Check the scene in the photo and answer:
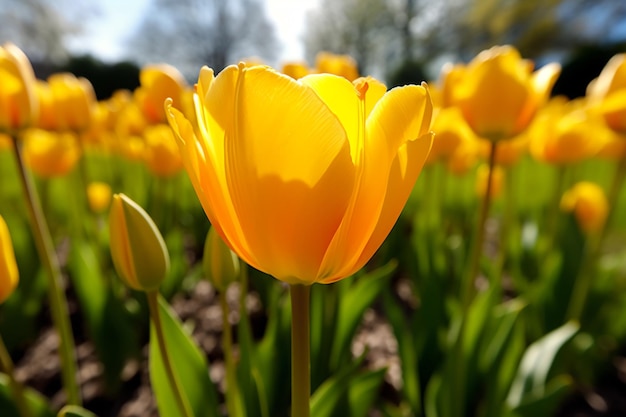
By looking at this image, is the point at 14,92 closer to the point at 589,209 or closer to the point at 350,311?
the point at 350,311

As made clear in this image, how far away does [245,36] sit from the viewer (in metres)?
20.9

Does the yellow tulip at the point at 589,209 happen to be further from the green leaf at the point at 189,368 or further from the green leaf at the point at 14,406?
the green leaf at the point at 14,406

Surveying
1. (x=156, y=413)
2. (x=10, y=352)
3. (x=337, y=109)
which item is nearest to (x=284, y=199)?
(x=337, y=109)

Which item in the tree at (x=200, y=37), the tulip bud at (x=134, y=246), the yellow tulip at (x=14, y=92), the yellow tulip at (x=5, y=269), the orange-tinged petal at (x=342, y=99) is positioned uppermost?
the orange-tinged petal at (x=342, y=99)

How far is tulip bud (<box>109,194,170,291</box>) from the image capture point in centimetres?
44

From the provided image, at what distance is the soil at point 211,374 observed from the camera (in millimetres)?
1156

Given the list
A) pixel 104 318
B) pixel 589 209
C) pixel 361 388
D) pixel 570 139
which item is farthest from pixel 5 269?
pixel 589 209

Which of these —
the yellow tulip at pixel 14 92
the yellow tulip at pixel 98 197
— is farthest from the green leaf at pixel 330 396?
the yellow tulip at pixel 98 197

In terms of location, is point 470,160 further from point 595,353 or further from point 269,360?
point 269,360

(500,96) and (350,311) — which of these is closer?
(500,96)

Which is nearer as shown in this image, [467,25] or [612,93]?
[612,93]

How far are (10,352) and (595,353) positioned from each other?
63.8 inches

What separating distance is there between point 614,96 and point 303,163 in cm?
78

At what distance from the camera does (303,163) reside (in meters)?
0.32
